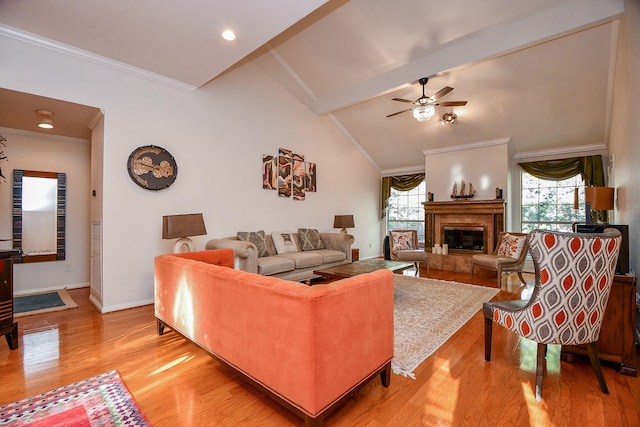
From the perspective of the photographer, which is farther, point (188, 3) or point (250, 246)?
point (250, 246)

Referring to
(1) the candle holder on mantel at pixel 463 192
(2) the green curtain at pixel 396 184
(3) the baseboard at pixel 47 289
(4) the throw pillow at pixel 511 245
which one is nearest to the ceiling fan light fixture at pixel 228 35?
(3) the baseboard at pixel 47 289

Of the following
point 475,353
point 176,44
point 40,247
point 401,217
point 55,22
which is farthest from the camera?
point 401,217

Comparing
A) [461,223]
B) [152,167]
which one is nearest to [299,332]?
[152,167]

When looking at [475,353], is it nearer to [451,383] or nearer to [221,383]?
[451,383]

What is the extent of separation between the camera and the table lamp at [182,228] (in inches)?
137

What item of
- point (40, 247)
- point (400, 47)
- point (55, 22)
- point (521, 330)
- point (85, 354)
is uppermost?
point (400, 47)

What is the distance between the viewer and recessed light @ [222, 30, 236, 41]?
9.67 ft

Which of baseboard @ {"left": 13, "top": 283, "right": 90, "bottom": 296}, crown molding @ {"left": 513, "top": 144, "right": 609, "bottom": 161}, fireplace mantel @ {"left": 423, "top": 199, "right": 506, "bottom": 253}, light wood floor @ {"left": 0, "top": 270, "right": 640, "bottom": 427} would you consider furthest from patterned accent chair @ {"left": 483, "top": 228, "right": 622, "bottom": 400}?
baseboard @ {"left": 13, "top": 283, "right": 90, "bottom": 296}

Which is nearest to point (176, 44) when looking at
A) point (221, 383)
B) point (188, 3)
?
point (188, 3)

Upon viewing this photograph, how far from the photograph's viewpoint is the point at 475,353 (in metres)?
2.39

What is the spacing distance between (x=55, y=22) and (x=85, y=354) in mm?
3065

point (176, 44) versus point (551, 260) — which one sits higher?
point (176, 44)

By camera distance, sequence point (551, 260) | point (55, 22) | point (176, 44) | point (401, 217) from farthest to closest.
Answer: point (401, 217) → point (176, 44) → point (55, 22) → point (551, 260)

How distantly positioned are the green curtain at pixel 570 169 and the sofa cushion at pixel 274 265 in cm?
556
